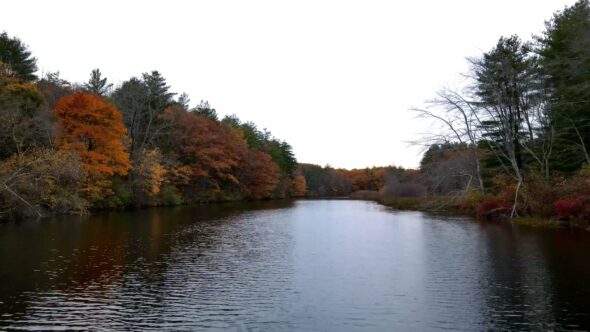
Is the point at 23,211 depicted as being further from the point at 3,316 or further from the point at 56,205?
the point at 3,316

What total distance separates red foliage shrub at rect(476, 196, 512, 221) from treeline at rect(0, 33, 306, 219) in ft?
104

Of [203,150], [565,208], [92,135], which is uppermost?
[203,150]

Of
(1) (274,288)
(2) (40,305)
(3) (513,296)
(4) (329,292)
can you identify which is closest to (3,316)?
(2) (40,305)

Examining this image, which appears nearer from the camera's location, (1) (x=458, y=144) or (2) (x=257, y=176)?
(1) (x=458, y=144)

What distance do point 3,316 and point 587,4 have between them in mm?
41016

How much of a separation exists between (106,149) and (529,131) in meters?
38.5

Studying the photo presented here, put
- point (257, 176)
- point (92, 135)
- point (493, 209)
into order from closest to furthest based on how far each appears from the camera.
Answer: point (493, 209), point (92, 135), point (257, 176)

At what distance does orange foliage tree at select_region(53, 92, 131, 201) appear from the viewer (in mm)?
41406

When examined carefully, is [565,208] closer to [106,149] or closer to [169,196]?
[106,149]

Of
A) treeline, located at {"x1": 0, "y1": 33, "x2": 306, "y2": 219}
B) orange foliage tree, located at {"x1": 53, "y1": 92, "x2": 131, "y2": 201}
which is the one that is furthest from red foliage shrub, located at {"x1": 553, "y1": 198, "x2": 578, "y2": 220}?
orange foliage tree, located at {"x1": 53, "y1": 92, "x2": 131, "y2": 201}

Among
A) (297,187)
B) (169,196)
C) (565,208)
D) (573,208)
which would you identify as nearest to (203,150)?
(169,196)

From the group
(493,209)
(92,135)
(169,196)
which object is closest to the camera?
(493,209)

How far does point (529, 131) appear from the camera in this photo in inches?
1529

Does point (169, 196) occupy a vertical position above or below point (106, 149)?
below
